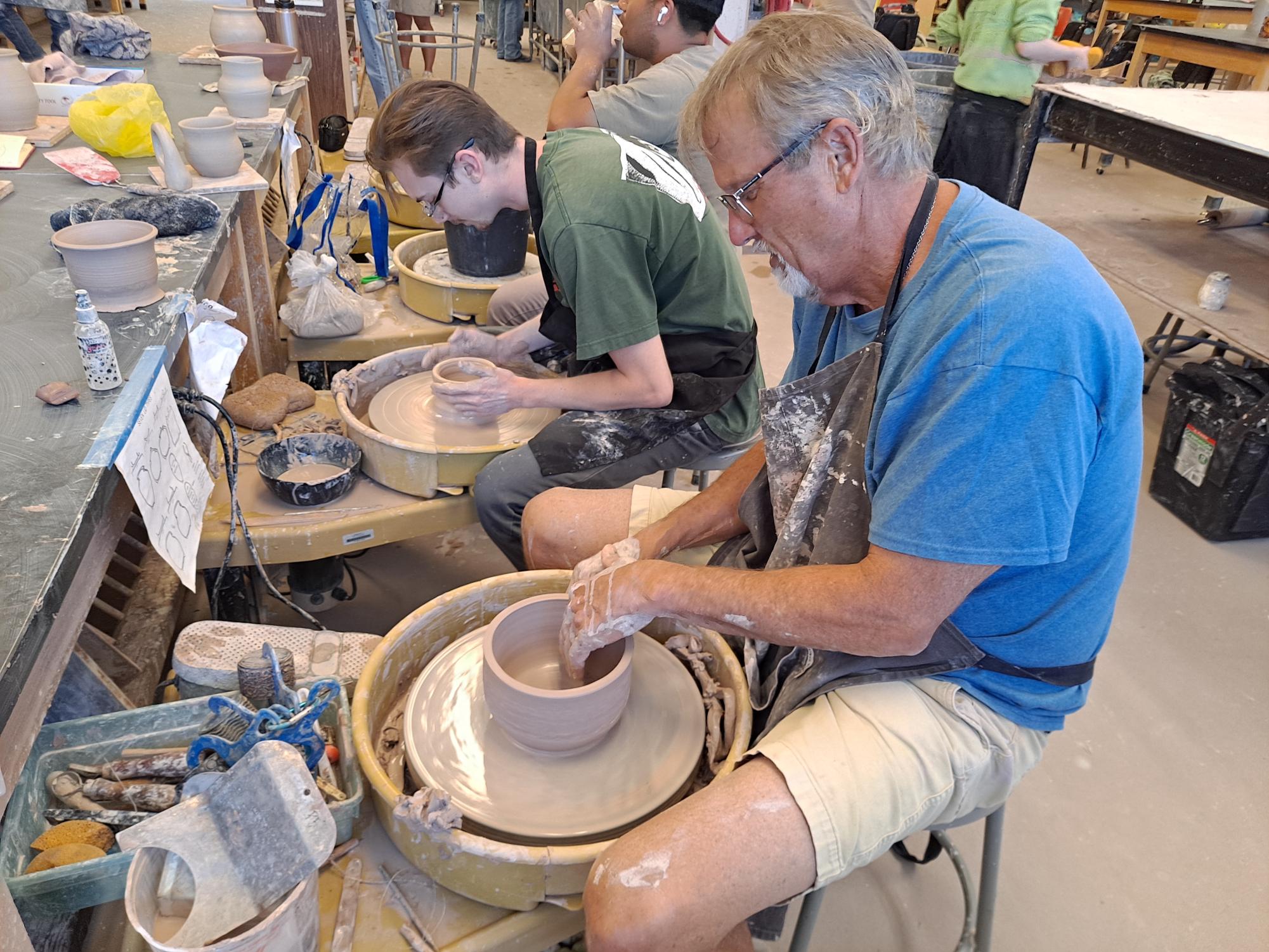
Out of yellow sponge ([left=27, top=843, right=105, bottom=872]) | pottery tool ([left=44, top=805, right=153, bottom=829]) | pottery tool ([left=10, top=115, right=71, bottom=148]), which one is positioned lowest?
pottery tool ([left=44, top=805, right=153, bottom=829])

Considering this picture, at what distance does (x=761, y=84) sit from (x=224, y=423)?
1618mm

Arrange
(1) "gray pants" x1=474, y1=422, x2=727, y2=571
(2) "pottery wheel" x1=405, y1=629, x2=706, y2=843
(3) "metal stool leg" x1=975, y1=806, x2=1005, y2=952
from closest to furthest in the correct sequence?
1. (2) "pottery wheel" x1=405, y1=629, x2=706, y2=843
2. (3) "metal stool leg" x1=975, y1=806, x2=1005, y2=952
3. (1) "gray pants" x1=474, y1=422, x2=727, y2=571

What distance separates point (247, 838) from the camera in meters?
1.06

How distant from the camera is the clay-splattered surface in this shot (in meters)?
0.93

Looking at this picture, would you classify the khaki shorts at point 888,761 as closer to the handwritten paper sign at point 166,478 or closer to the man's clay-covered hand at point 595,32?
the handwritten paper sign at point 166,478

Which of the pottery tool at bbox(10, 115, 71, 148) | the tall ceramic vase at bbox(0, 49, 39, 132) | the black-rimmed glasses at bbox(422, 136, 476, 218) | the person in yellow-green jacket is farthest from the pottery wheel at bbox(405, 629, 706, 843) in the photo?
the person in yellow-green jacket

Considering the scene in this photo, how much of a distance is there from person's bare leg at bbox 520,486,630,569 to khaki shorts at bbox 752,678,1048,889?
2.02 ft

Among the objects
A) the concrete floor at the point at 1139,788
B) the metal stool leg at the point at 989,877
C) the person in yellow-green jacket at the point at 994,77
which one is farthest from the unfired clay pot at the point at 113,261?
the person in yellow-green jacket at the point at 994,77

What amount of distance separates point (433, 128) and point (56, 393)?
42.2 inches

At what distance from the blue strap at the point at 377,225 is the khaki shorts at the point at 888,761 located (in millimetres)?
2338

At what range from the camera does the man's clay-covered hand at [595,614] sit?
133 cm

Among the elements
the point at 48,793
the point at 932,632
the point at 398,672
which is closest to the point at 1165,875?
the point at 932,632

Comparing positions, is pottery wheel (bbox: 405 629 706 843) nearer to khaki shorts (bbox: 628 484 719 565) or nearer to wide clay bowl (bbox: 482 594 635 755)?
wide clay bowl (bbox: 482 594 635 755)

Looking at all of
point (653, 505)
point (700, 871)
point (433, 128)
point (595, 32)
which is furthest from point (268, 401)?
point (595, 32)
